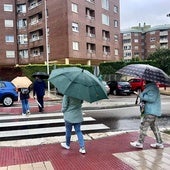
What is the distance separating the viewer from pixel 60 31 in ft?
157

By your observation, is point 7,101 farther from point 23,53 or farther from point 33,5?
point 23,53

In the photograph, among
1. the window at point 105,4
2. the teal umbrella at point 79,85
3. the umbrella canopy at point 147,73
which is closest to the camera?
the teal umbrella at point 79,85

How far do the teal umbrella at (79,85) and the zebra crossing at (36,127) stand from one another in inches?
124

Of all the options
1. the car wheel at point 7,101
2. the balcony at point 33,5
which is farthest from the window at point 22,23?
the car wheel at point 7,101

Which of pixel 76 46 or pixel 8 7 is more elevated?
pixel 8 7

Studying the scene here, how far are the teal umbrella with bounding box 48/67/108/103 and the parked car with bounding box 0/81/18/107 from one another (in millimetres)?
12512

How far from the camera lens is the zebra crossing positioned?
32.7 feet

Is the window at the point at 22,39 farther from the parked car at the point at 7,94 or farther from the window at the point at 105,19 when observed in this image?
the parked car at the point at 7,94

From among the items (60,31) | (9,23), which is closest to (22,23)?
(9,23)

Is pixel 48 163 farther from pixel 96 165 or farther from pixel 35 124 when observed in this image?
pixel 35 124

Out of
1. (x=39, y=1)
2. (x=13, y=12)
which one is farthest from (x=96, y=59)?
(x=13, y=12)

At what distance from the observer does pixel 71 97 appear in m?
7.52

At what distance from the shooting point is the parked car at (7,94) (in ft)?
63.1

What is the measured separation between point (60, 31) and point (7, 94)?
2956cm
